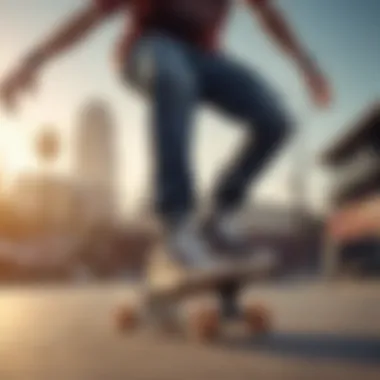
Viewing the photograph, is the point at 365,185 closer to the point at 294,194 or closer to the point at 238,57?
the point at 294,194

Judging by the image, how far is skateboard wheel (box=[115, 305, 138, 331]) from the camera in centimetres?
154

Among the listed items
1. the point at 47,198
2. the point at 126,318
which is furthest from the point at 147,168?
the point at 126,318

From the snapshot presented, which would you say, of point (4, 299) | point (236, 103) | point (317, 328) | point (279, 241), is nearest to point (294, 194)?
point (279, 241)

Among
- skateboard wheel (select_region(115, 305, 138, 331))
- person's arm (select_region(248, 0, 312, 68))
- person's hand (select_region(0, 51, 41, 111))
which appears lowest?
skateboard wheel (select_region(115, 305, 138, 331))

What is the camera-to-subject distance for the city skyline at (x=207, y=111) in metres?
1.38

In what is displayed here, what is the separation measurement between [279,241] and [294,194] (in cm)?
7

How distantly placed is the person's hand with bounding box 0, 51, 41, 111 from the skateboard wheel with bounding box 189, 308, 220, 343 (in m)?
0.45

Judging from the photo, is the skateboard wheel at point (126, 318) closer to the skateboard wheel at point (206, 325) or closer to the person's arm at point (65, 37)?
the skateboard wheel at point (206, 325)

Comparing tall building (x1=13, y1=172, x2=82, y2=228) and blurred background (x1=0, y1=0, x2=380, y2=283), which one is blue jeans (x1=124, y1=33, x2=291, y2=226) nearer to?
blurred background (x1=0, y1=0, x2=380, y2=283)

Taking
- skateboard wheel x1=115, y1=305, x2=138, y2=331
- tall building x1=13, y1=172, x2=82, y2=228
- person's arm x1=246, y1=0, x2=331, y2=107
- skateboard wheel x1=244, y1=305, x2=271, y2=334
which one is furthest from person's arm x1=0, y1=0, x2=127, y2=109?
skateboard wheel x1=244, y1=305, x2=271, y2=334

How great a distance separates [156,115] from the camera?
1.45 metres

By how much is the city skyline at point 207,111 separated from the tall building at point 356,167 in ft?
0.07

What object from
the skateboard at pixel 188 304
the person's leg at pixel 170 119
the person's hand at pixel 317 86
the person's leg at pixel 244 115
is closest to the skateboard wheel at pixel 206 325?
the skateboard at pixel 188 304

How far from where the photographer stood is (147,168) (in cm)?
142
